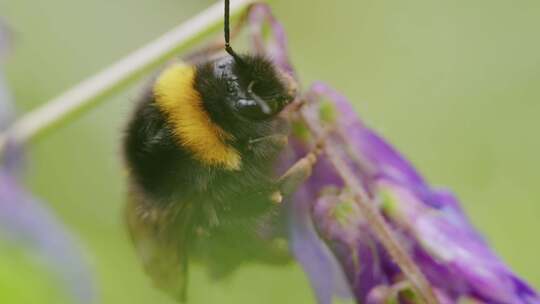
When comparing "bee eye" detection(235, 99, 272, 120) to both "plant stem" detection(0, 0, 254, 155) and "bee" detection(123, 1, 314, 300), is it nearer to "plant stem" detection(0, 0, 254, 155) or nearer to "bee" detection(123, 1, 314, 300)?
"bee" detection(123, 1, 314, 300)

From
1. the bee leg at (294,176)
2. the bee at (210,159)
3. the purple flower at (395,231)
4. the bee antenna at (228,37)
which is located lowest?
the purple flower at (395,231)

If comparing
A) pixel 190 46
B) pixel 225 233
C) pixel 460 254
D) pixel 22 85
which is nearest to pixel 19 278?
pixel 225 233

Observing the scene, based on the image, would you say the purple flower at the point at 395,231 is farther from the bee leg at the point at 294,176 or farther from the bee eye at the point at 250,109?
the bee eye at the point at 250,109

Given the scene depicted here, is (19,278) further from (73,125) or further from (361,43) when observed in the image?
(361,43)

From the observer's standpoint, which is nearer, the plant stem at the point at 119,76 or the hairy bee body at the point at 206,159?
the hairy bee body at the point at 206,159

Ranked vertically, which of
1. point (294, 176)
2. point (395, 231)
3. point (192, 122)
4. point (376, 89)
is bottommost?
point (395, 231)

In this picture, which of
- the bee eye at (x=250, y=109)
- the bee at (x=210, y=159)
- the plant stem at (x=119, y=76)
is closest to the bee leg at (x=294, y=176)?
the bee at (x=210, y=159)

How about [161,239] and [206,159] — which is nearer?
[206,159]

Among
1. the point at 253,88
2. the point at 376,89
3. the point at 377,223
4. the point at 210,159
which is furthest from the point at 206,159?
the point at 376,89

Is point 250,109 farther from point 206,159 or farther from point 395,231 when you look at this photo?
point 395,231
